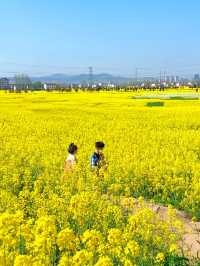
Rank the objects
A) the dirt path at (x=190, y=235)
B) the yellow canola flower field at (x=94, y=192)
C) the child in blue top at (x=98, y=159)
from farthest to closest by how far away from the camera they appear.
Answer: the child in blue top at (x=98, y=159) < the dirt path at (x=190, y=235) < the yellow canola flower field at (x=94, y=192)

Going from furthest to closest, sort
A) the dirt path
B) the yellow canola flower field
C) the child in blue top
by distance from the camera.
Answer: the child in blue top, the dirt path, the yellow canola flower field

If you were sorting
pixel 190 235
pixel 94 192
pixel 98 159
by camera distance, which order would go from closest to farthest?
pixel 190 235 → pixel 94 192 → pixel 98 159

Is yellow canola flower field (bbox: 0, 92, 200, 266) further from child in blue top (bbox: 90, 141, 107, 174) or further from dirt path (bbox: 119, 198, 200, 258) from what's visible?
child in blue top (bbox: 90, 141, 107, 174)

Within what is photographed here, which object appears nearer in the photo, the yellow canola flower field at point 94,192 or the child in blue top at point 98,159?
the yellow canola flower field at point 94,192

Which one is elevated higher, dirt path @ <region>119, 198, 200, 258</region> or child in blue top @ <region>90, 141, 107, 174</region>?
child in blue top @ <region>90, 141, 107, 174</region>

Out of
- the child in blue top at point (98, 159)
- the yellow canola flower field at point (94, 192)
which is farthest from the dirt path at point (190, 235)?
the child in blue top at point (98, 159)

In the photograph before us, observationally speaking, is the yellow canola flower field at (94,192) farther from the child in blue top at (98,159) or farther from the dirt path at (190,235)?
the child in blue top at (98,159)

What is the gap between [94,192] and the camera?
774 cm

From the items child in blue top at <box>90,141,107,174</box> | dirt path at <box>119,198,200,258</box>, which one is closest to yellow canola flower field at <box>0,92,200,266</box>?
dirt path at <box>119,198,200,258</box>

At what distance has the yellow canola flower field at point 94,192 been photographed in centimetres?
441

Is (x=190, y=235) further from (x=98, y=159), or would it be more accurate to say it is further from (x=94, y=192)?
(x=98, y=159)

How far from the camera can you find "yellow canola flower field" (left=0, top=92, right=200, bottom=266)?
441cm

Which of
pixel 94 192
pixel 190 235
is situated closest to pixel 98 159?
pixel 94 192

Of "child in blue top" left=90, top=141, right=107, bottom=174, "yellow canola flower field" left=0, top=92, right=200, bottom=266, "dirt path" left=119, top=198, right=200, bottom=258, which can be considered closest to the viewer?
"yellow canola flower field" left=0, top=92, right=200, bottom=266
